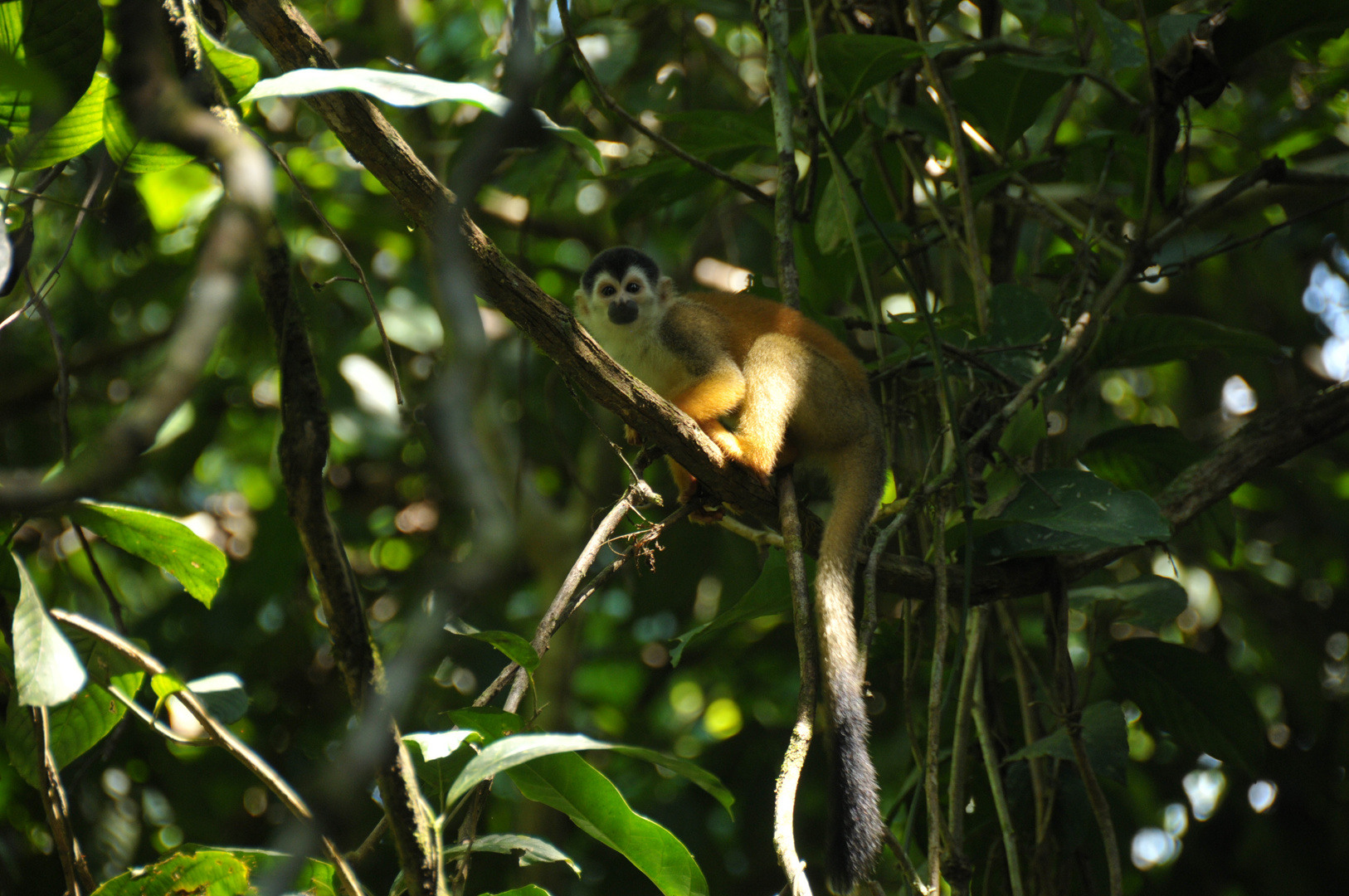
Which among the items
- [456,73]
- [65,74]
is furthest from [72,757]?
[456,73]

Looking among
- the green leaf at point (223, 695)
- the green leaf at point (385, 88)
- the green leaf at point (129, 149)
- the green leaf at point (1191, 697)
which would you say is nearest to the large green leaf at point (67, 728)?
the green leaf at point (223, 695)

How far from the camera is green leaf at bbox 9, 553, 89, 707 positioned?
1.31 m

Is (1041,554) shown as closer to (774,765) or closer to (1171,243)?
(1171,243)

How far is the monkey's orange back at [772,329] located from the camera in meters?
3.33

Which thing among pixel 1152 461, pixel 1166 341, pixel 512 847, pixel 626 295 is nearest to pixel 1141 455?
pixel 1152 461

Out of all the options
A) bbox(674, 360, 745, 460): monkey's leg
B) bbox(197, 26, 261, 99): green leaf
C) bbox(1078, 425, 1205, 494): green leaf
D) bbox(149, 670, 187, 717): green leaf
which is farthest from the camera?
bbox(1078, 425, 1205, 494): green leaf

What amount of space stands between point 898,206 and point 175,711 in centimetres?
342

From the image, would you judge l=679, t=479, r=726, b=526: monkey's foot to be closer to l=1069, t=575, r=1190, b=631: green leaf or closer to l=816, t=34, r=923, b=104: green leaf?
l=1069, t=575, r=1190, b=631: green leaf

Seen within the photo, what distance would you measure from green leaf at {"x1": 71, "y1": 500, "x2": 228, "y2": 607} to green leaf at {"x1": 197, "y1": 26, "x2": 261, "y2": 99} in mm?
829

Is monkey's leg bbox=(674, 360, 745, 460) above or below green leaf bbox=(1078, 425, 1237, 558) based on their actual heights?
above

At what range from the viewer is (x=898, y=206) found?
3840 millimetres

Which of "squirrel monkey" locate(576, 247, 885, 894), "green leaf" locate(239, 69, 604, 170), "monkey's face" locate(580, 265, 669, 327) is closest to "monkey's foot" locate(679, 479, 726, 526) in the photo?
"squirrel monkey" locate(576, 247, 885, 894)

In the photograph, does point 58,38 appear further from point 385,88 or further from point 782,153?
point 782,153

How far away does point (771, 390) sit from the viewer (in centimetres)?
310
